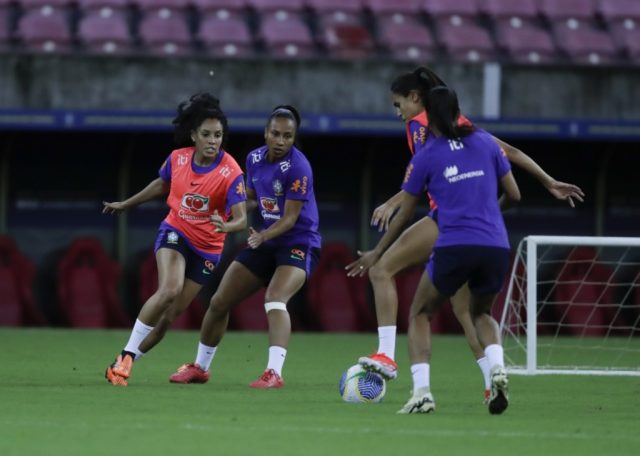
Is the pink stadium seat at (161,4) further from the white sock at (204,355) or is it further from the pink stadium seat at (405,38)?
the white sock at (204,355)

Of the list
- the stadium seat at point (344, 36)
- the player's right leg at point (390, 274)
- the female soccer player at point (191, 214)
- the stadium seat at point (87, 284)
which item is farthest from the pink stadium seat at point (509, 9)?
the player's right leg at point (390, 274)

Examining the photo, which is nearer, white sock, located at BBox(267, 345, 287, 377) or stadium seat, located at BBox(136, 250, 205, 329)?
white sock, located at BBox(267, 345, 287, 377)

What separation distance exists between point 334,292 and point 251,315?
42.1 inches

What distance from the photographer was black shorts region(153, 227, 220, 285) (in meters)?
11.0

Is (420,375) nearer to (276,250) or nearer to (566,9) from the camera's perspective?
(276,250)

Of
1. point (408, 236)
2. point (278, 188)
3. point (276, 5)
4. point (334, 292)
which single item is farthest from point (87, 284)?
point (408, 236)

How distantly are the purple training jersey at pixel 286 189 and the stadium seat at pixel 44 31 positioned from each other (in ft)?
30.1

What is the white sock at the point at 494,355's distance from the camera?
8732 millimetres

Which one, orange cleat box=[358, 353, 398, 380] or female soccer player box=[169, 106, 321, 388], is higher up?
female soccer player box=[169, 106, 321, 388]

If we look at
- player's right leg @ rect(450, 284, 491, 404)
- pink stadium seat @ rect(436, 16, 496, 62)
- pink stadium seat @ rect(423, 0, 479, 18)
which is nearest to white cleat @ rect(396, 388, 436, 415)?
player's right leg @ rect(450, 284, 491, 404)

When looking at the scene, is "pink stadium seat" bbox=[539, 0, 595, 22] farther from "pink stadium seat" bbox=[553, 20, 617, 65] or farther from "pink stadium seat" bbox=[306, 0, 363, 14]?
"pink stadium seat" bbox=[306, 0, 363, 14]

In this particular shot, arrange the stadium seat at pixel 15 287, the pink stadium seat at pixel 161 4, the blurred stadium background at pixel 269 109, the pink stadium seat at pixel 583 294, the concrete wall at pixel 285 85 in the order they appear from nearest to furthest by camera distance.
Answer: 1. the concrete wall at pixel 285 85
2. the blurred stadium background at pixel 269 109
3. the stadium seat at pixel 15 287
4. the pink stadium seat at pixel 583 294
5. the pink stadium seat at pixel 161 4

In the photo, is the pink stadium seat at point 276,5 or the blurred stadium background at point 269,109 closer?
the blurred stadium background at point 269,109

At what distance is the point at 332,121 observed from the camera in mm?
17781
